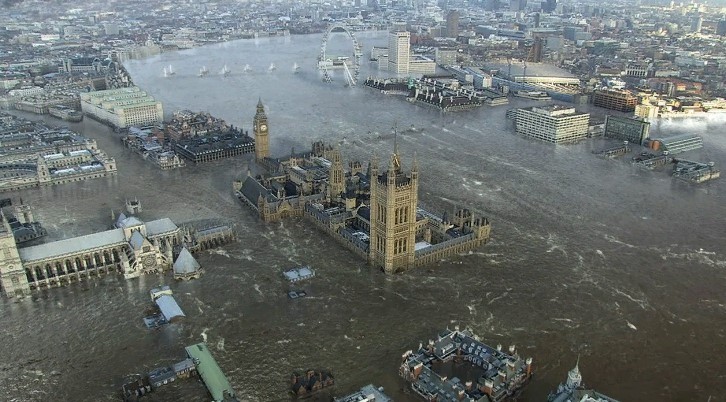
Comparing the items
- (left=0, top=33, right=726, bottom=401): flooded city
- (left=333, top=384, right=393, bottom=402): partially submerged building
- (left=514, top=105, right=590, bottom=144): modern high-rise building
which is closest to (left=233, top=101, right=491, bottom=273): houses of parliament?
(left=0, top=33, right=726, bottom=401): flooded city

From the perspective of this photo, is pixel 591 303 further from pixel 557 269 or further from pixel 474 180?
pixel 474 180

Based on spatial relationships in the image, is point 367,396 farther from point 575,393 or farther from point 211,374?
point 575,393

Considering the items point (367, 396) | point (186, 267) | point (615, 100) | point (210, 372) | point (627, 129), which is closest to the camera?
point (367, 396)

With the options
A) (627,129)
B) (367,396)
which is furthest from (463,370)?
(627,129)

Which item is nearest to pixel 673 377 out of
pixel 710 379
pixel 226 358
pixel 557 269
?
pixel 710 379

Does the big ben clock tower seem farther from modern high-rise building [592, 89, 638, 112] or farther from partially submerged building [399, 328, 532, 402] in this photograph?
modern high-rise building [592, 89, 638, 112]

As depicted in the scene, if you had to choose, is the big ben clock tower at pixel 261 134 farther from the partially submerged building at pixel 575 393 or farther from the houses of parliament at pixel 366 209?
the partially submerged building at pixel 575 393
